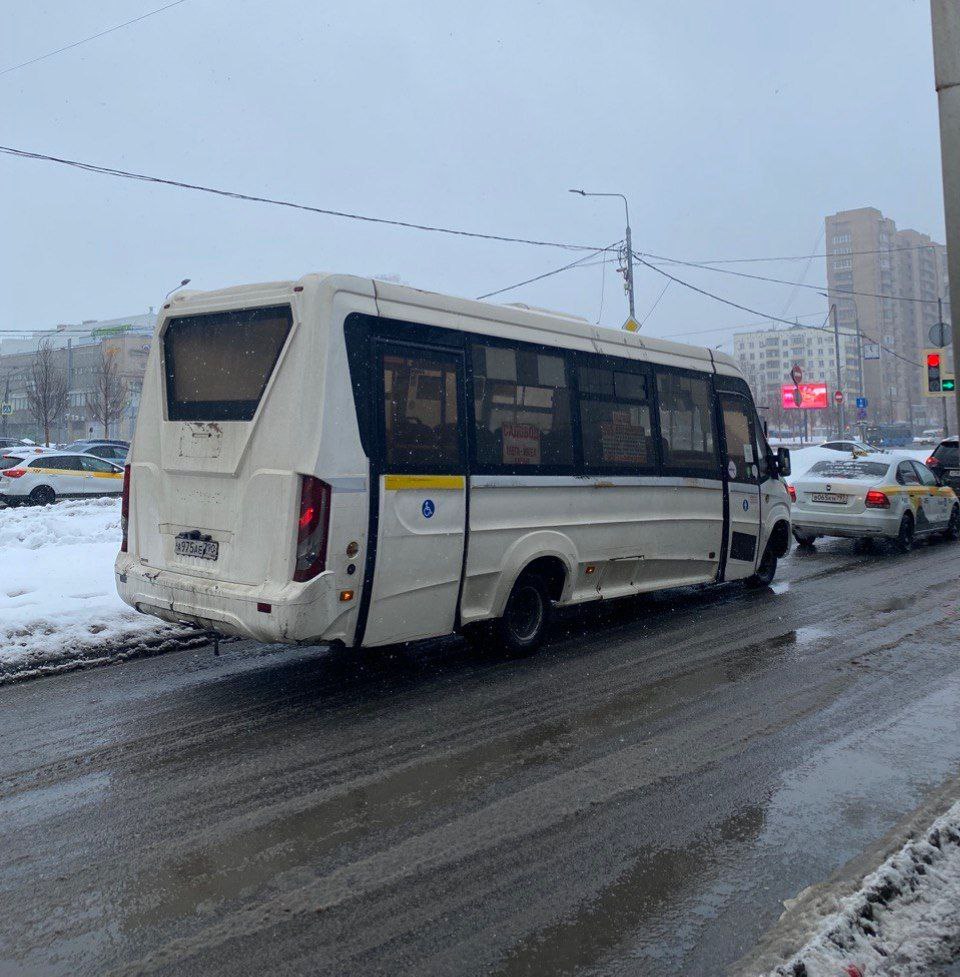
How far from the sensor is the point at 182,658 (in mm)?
8062

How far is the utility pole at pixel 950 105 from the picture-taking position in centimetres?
455

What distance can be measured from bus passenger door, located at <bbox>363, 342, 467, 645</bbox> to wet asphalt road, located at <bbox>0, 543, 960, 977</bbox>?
2.03ft

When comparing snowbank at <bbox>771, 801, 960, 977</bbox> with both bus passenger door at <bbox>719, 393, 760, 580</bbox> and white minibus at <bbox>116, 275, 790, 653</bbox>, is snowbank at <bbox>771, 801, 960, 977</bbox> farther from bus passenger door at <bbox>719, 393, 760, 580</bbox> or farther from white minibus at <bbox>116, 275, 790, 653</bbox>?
bus passenger door at <bbox>719, 393, 760, 580</bbox>

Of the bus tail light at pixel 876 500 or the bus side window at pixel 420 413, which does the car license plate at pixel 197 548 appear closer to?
the bus side window at pixel 420 413

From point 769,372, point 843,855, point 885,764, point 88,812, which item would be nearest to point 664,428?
point 885,764

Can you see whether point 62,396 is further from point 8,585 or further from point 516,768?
point 516,768

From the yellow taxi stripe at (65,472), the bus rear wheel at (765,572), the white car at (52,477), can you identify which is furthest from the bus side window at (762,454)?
the yellow taxi stripe at (65,472)

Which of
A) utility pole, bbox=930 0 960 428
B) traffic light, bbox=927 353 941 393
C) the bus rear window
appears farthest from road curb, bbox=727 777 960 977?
traffic light, bbox=927 353 941 393

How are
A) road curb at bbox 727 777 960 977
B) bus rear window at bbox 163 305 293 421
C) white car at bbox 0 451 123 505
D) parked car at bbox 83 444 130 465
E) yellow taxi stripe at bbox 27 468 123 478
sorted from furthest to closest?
parked car at bbox 83 444 130 465, yellow taxi stripe at bbox 27 468 123 478, white car at bbox 0 451 123 505, bus rear window at bbox 163 305 293 421, road curb at bbox 727 777 960 977

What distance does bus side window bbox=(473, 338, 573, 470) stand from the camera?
291 inches

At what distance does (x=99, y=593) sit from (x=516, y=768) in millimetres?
6120

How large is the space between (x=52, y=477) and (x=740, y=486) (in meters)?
22.0

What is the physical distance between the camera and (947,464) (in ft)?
72.0

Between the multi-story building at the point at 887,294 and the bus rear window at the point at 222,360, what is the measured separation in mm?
137394
